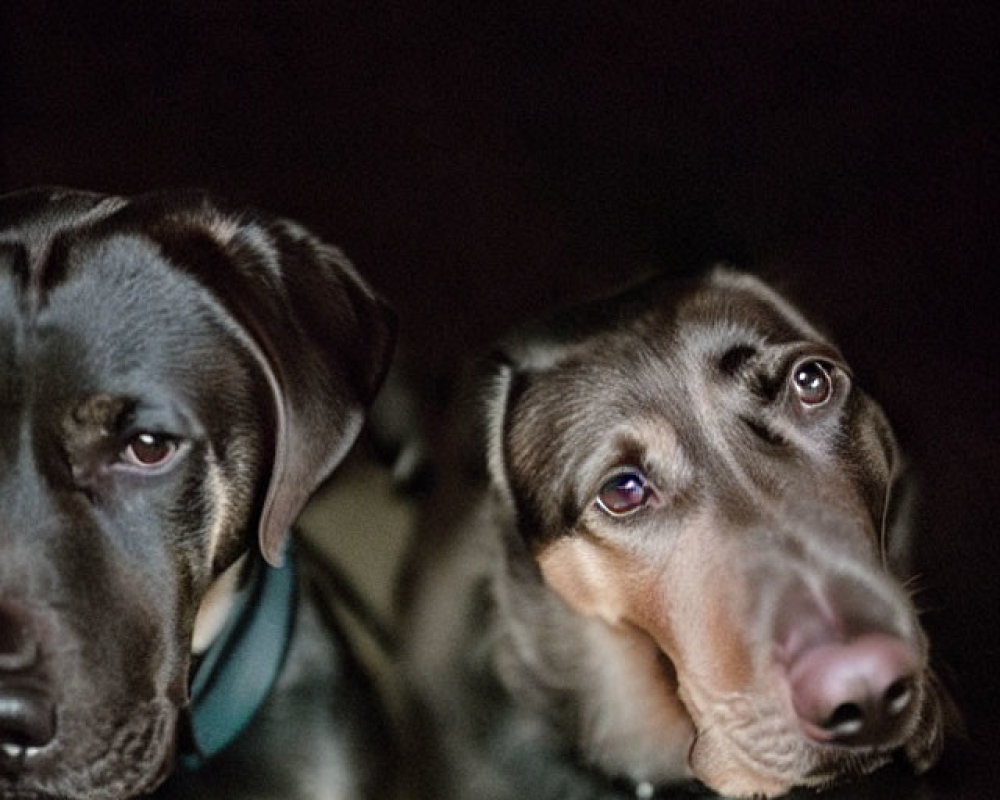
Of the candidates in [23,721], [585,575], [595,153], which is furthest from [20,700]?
[595,153]

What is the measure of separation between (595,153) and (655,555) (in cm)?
49

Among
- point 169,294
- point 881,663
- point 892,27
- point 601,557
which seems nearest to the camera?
point 881,663

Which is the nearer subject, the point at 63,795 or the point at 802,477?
the point at 63,795

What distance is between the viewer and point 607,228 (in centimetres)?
155

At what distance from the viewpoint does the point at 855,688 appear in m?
1.21

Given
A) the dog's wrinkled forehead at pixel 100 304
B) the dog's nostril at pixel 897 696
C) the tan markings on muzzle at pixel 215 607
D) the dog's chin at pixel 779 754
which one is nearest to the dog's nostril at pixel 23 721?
the tan markings on muzzle at pixel 215 607

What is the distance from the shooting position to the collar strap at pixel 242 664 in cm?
137

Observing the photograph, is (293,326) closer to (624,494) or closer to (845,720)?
(624,494)

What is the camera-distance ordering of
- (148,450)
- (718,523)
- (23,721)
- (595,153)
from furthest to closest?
(595,153), (718,523), (148,450), (23,721)

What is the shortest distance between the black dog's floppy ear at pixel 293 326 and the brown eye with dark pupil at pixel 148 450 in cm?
12

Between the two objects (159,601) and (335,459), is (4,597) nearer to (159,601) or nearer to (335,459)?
(159,601)

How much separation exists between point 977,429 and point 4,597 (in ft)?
3.77

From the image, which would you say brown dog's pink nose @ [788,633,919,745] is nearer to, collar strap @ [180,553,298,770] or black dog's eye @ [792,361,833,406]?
black dog's eye @ [792,361,833,406]

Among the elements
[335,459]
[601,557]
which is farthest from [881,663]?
[335,459]
